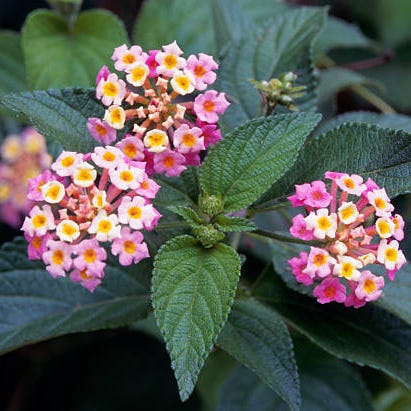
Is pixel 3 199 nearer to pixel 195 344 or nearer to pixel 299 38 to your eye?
pixel 299 38

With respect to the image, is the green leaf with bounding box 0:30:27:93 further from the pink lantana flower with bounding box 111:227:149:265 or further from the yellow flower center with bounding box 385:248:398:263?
the yellow flower center with bounding box 385:248:398:263

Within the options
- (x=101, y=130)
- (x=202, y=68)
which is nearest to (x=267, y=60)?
(x=202, y=68)

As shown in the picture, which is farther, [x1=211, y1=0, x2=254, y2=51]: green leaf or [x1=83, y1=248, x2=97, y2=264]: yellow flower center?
[x1=211, y1=0, x2=254, y2=51]: green leaf

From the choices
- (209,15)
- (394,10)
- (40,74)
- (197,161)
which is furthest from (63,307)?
(394,10)

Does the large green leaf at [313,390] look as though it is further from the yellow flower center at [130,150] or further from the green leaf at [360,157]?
the yellow flower center at [130,150]

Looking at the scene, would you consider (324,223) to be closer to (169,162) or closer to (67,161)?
(169,162)

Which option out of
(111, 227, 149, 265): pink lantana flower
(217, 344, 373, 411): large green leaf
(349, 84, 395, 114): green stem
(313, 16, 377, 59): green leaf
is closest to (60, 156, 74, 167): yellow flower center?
(111, 227, 149, 265): pink lantana flower
